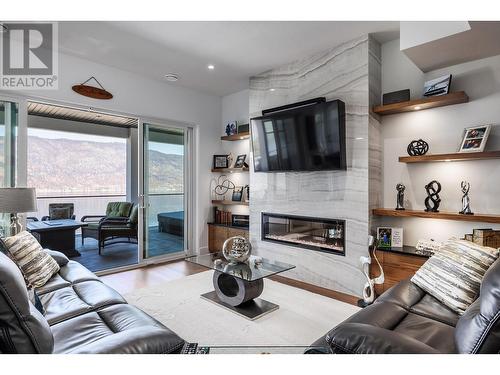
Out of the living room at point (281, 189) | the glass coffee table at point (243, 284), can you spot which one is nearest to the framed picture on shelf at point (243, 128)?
the living room at point (281, 189)

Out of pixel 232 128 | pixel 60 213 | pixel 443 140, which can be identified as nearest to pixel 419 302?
pixel 443 140

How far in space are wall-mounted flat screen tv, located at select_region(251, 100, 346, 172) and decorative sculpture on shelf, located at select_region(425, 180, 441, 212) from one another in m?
0.88

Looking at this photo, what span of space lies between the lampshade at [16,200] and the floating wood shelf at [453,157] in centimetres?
378

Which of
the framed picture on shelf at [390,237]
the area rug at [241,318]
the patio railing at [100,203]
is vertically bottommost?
the area rug at [241,318]

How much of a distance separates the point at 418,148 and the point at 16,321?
3.40m

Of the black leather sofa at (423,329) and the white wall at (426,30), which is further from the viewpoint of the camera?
the white wall at (426,30)

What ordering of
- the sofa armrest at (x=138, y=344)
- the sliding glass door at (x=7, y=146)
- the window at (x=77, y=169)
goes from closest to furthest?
the sofa armrest at (x=138, y=344), the sliding glass door at (x=7, y=146), the window at (x=77, y=169)

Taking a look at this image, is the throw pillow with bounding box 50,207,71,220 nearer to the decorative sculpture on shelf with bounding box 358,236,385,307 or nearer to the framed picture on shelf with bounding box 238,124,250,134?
the framed picture on shelf with bounding box 238,124,250,134

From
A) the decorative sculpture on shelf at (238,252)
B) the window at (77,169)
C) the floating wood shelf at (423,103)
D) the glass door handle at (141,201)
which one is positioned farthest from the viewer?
the window at (77,169)

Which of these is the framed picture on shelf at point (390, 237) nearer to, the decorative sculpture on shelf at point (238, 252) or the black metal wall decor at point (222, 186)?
the decorative sculpture on shelf at point (238, 252)

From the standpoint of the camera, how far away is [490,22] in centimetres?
219

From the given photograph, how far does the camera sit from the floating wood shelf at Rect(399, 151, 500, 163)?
2.56 metres

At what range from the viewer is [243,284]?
2.69 meters

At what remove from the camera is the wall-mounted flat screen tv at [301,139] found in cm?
328
